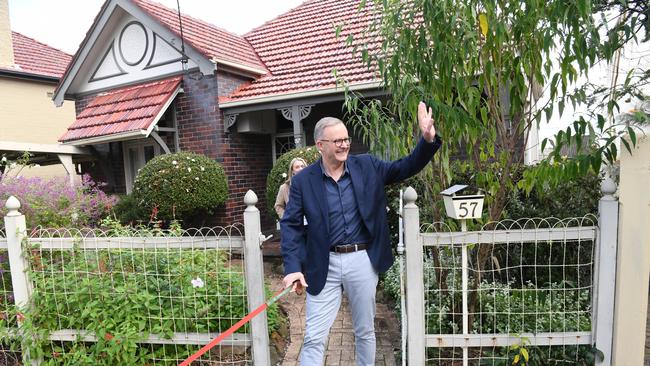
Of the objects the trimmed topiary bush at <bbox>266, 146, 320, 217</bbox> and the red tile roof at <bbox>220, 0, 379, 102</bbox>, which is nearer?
the trimmed topiary bush at <bbox>266, 146, 320, 217</bbox>

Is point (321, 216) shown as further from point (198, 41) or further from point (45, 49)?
point (45, 49)

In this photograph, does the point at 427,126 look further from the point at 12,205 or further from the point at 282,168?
the point at 282,168

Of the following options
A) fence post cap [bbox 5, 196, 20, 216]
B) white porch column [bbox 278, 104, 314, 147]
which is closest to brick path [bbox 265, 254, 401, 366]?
fence post cap [bbox 5, 196, 20, 216]

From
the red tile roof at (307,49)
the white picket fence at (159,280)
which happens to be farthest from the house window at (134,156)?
the white picket fence at (159,280)

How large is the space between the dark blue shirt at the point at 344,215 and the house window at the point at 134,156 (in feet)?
24.9

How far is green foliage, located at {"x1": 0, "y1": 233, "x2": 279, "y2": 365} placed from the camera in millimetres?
2943

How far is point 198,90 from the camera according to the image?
7.91m

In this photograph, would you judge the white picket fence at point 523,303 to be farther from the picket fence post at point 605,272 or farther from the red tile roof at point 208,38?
the red tile roof at point 208,38

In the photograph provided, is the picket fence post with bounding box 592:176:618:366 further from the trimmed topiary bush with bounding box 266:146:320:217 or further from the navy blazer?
the trimmed topiary bush with bounding box 266:146:320:217

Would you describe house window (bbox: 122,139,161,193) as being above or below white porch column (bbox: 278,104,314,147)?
below

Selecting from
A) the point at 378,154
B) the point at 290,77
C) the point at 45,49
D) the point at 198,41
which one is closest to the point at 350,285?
the point at 378,154

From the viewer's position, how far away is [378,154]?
132 inches

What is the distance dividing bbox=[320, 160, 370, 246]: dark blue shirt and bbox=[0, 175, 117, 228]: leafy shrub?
3826 millimetres

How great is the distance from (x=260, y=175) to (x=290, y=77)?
2122 mm
